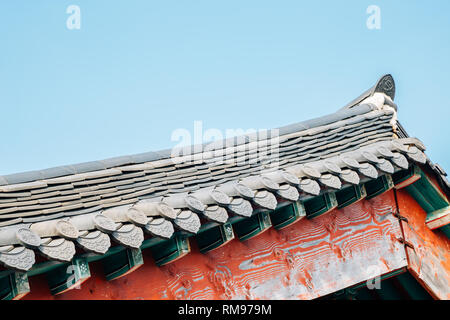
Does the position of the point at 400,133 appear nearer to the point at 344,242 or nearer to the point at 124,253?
the point at 344,242

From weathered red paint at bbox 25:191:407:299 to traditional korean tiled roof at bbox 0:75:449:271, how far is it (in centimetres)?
45

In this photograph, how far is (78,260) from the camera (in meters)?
3.91

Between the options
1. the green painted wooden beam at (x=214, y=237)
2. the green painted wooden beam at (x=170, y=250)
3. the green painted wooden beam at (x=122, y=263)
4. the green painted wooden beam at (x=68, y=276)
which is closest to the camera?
the green painted wooden beam at (x=68, y=276)

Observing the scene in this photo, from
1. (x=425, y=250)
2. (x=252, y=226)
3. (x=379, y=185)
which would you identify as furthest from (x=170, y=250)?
(x=425, y=250)

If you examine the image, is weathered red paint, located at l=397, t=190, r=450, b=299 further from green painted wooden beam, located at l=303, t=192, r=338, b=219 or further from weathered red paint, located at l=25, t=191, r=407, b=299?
green painted wooden beam, located at l=303, t=192, r=338, b=219

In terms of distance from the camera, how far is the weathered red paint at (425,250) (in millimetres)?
5910

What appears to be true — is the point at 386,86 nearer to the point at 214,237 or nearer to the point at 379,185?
the point at 379,185

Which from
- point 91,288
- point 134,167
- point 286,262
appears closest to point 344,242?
point 286,262

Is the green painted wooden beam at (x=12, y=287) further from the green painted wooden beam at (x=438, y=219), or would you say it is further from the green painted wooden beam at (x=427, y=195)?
the green painted wooden beam at (x=438, y=219)

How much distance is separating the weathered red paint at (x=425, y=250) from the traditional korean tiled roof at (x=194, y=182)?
1.45 feet

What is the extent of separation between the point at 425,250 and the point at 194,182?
2.35 meters

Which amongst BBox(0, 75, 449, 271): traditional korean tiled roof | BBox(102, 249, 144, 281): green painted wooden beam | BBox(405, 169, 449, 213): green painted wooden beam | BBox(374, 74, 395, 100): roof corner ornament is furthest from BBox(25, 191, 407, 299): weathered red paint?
BBox(374, 74, 395, 100): roof corner ornament

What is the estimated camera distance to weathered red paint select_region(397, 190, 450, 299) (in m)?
5.91

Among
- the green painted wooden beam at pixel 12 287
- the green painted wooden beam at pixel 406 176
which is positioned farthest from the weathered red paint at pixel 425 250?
the green painted wooden beam at pixel 12 287
